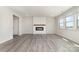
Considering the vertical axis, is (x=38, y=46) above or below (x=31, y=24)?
below

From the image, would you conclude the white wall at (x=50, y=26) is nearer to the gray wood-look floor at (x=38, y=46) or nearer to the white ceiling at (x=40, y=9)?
the white ceiling at (x=40, y=9)

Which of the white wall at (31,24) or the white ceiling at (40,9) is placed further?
the white wall at (31,24)

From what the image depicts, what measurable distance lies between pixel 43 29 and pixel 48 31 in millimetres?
910

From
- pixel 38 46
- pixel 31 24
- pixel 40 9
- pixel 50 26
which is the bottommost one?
pixel 38 46

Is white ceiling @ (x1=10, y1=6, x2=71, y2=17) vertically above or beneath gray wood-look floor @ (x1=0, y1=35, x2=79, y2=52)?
above

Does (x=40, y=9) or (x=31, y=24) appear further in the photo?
(x=31, y=24)

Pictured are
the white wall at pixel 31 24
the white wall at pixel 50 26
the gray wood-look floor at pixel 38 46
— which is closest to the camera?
the gray wood-look floor at pixel 38 46

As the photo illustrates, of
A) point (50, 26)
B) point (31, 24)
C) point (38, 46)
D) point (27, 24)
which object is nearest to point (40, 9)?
point (38, 46)

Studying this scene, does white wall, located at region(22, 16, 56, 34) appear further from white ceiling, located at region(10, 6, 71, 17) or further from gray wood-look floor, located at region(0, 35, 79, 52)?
gray wood-look floor, located at region(0, 35, 79, 52)

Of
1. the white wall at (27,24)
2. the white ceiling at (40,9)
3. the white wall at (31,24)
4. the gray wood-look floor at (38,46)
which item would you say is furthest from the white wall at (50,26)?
the gray wood-look floor at (38,46)

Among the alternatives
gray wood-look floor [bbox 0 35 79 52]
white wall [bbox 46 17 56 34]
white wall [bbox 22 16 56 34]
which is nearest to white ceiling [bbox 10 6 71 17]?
gray wood-look floor [bbox 0 35 79 52]

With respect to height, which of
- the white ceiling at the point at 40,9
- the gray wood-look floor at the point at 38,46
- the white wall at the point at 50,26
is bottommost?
the gray wood-look floor at the point at 38,46

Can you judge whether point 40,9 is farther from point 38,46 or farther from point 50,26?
point 50,26
